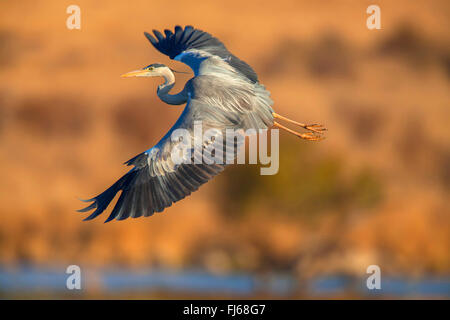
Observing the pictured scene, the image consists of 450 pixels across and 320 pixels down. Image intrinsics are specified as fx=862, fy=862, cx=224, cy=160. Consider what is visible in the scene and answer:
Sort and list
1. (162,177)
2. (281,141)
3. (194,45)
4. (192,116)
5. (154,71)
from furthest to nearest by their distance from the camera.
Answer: (281,141), (194,45), (154,71), (192,116), (162,177)

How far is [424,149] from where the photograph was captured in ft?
84.3

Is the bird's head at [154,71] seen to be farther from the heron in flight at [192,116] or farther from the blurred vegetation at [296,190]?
the blurred vegetation at [296,190]

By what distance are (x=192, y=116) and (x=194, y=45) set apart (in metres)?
1.93

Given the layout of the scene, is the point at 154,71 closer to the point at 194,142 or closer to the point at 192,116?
the point at 192,116

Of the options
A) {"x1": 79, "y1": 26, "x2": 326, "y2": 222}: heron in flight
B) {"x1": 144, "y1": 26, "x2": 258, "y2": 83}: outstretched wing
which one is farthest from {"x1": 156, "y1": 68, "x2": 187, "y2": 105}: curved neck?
{"x1": 144, "y1": 26, "x2": 258, "y2": 83}: outstretched wing

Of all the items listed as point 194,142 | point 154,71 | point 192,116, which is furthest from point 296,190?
point 194,142

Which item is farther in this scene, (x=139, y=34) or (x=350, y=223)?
(x=139, y=34)

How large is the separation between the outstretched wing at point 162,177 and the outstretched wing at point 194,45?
1497 millimetres

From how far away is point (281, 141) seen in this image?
2181 cm

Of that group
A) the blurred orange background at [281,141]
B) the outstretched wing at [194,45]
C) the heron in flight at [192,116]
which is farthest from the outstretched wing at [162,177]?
the blurred orange background at [281,141]

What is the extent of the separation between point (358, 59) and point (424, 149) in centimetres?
452

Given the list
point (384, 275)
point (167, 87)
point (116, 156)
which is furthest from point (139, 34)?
point (167, 87)
